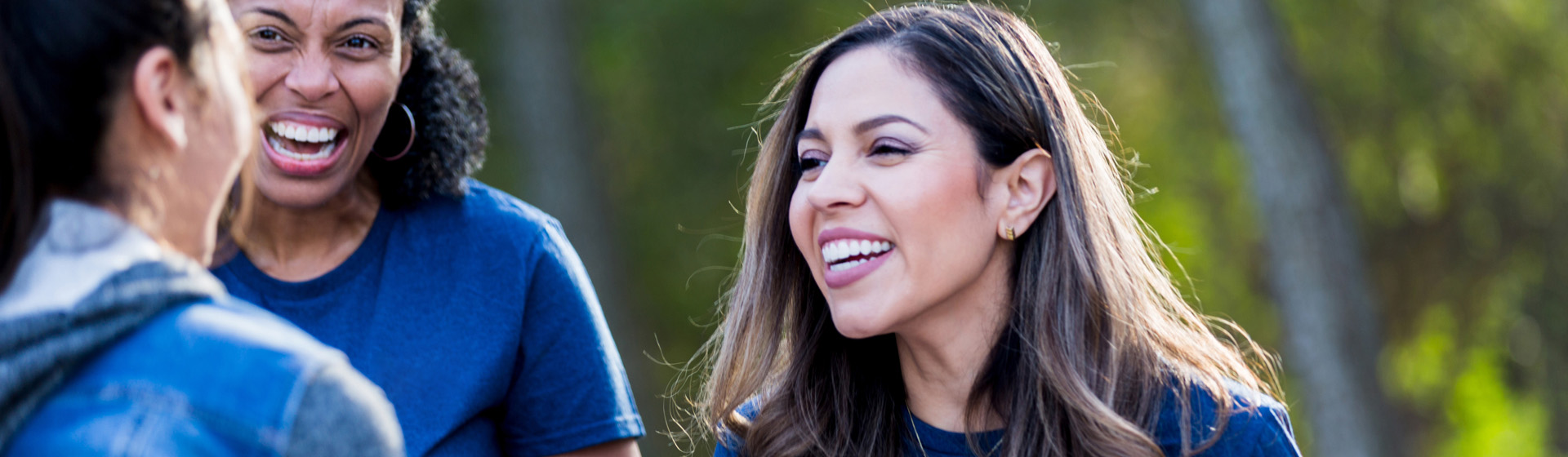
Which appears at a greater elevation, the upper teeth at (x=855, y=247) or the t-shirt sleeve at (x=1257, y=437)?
the upper teeth at (x=855, y=247)

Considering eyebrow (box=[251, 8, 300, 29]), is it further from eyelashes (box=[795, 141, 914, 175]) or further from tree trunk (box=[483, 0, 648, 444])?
tree trunk (box=[483, 0, 648, 444])

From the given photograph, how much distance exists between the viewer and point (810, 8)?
36.1 ft

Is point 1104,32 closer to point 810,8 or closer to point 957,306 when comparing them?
point 810,8

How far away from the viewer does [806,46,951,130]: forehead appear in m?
2.59

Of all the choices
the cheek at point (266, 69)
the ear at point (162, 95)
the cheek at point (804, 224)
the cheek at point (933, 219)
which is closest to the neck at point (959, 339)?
the cheek at point (933, 219)

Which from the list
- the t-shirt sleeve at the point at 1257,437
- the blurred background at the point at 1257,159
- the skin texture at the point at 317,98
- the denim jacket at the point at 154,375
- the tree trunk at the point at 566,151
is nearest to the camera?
the denim jacket at the point at 154,375

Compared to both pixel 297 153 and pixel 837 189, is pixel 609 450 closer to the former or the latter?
pixel 837 189

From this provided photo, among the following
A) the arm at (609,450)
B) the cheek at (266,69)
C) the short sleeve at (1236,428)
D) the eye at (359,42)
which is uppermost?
the eye at (359,42)

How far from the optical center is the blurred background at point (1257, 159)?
817 centimetres

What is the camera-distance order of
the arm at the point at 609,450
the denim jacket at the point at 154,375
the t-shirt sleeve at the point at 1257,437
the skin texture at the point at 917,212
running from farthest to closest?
1. the arm at the point at 609,450
2. the skin texture at the point at 917,212
3. the t-shirt sleeve at the point at 1257,437
4. the denim jacket at the point at 154,375

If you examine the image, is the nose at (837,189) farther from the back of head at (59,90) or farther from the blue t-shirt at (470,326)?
the back of head at (59,90)

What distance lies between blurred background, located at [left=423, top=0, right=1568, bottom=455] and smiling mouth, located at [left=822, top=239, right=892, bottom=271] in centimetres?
391

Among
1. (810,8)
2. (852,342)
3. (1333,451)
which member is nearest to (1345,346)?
(1333,451)

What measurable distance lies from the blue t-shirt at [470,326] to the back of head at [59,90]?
1.21 m
